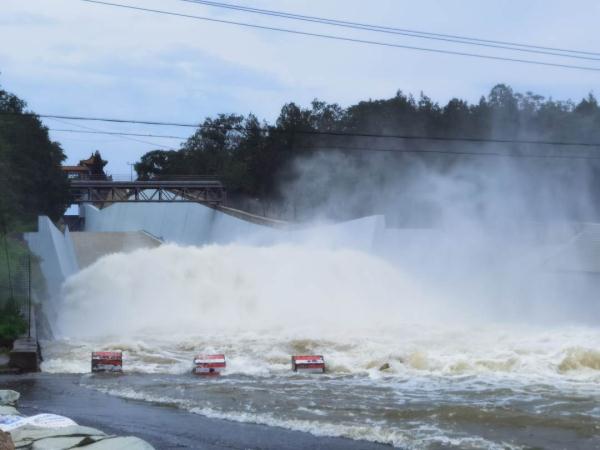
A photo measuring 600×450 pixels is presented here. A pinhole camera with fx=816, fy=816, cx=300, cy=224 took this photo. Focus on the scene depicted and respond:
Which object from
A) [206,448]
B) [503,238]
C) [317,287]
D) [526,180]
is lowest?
[206,448]

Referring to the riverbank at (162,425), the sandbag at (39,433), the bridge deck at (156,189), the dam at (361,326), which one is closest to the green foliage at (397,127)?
the bridge deck at (156,189)

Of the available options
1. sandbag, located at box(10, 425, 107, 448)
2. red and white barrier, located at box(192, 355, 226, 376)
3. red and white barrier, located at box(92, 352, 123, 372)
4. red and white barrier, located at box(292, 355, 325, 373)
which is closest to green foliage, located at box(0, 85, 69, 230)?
red and white barrier, located at box(92, 352, 123, 372)

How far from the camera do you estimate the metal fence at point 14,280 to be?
78.1 ft

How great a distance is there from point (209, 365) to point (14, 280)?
391 inches

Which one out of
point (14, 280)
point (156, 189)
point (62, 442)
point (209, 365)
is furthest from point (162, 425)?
point (156, 189)

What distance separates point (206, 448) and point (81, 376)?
29.2 ft

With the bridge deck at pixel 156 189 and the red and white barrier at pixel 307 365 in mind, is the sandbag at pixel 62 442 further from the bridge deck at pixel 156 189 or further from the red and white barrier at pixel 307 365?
the bridge deck at pixel 156 189

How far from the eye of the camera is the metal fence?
2380 centimetres

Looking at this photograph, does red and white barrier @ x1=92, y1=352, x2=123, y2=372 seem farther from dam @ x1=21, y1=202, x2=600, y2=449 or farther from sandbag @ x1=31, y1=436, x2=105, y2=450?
sandbag @ x1=31, y1=436, x2=105, y2=450

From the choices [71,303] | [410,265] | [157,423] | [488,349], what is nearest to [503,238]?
[410,265]

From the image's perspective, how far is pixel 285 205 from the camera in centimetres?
5397

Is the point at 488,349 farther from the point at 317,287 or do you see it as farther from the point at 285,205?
the point at 285,205

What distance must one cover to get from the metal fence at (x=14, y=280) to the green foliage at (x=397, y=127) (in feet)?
27.7

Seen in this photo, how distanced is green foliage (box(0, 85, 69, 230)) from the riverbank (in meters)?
23.4
